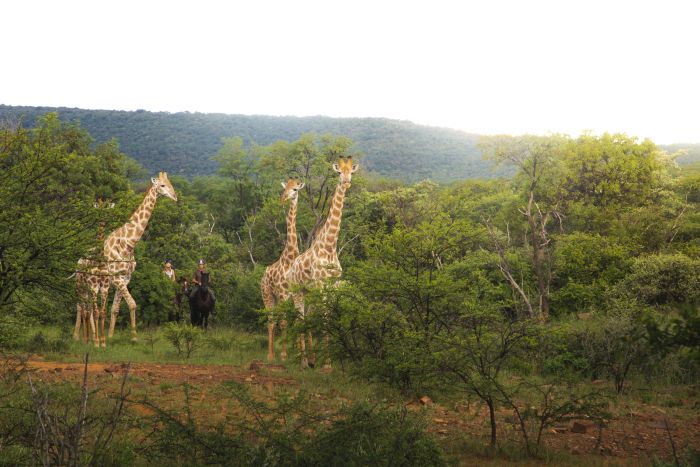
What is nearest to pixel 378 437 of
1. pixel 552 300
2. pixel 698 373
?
pixel 698 373

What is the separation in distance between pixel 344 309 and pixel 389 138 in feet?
302

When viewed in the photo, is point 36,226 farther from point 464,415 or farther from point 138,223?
point 138,223

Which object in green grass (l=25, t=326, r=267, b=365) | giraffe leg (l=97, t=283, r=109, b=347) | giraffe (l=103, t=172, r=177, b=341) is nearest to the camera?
green grass (l=25, t=326, r=267, b=365)

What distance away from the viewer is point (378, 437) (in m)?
5.74

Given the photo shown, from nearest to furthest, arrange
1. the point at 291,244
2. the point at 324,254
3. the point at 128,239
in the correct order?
the point at 324,254, the point at 291,244, the point at 128,239

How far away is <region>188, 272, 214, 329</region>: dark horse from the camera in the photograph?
19.8 metres

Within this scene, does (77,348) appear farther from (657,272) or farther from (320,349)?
(657,272)

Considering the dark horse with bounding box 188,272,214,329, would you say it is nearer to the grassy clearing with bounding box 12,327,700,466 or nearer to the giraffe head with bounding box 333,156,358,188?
the grassy clearing with bounding box 12,327,700,466

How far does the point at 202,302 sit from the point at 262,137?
81558 millimetres

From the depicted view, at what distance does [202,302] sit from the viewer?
786 inches

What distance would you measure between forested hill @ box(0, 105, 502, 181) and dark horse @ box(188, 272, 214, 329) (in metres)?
58.2

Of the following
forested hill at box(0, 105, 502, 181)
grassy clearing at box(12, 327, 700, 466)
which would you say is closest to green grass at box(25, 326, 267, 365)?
grassy clearing at box(12, 327, 700, 466)

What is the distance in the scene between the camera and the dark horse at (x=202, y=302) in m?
19.8

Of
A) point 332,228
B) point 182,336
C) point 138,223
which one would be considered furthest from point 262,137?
point 332,228
